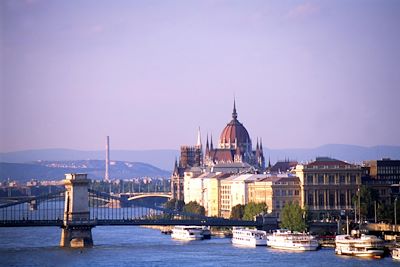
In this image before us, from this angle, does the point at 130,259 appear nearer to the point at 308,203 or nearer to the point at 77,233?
the point at 77,233

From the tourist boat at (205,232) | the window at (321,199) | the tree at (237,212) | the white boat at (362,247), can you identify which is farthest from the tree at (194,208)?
the white boat at (362,247)

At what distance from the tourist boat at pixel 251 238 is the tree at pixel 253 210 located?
13042 mm

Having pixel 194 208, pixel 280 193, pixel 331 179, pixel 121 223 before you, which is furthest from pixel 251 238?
pixel 194 208

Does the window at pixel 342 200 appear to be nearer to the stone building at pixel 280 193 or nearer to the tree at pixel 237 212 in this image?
the stone building at pixel 280 193

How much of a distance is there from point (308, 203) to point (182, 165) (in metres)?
57.6

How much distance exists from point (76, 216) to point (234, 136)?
239 ft

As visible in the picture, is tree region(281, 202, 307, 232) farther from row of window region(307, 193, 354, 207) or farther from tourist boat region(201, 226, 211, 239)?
row of window region(307, 193, 354, 207)

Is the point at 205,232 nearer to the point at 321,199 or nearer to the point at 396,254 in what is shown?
the point at 321,199

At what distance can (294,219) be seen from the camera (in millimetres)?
83188

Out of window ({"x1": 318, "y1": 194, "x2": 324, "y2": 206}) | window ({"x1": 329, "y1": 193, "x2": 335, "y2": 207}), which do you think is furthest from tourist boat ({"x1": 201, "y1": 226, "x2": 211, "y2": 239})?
window ({"x1": 329, "y1": 193, "x2": 335, "y2": 207})

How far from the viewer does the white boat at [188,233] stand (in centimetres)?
8675

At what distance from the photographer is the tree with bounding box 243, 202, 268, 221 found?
307 feet

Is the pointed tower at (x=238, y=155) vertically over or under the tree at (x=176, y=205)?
over

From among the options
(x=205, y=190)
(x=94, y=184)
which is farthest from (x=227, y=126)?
(x=94, y=184)
